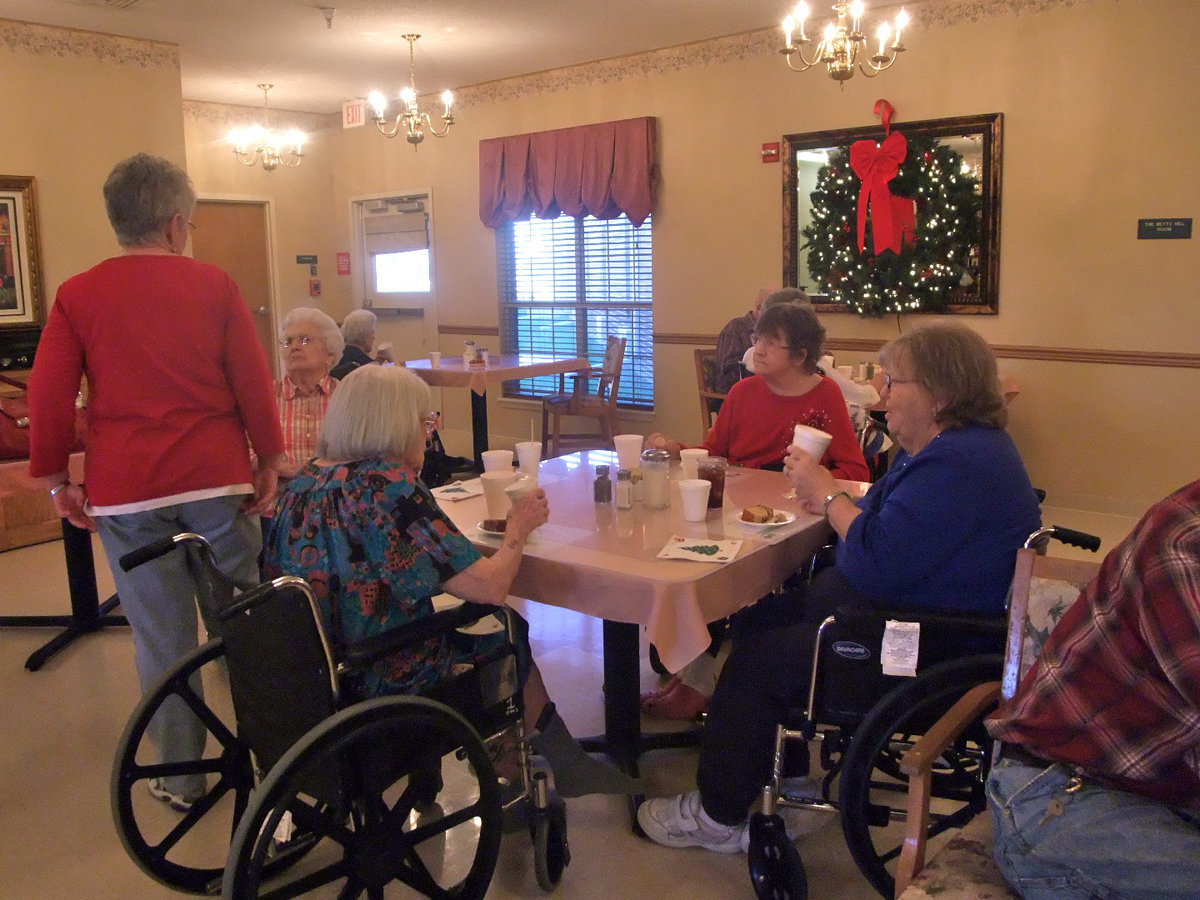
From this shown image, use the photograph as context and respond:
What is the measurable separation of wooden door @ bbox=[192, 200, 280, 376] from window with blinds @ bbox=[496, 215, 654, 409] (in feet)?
7.34

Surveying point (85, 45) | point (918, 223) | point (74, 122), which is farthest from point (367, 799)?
point (85, 45)

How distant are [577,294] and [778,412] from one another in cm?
461

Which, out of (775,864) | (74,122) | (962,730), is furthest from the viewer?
(74,122)

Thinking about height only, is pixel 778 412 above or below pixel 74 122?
below

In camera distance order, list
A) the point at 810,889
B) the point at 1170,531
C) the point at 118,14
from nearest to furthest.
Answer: the point at 1170,531 → the point at 810,889 → the point at 118,14

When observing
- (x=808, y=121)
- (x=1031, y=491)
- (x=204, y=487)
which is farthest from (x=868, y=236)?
(x=204, y=487)

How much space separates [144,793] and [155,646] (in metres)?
0.52

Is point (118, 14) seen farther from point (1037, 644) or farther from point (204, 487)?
point (1037, 644)

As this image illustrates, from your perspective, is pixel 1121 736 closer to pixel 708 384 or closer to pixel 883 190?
pixel 708 384

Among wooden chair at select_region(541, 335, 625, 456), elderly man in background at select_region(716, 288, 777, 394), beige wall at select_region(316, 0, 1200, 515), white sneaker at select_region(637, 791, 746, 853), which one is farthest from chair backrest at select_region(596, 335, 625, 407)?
white sneaker at select_region(637, 791, 746, 853)

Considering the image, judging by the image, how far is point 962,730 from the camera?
1.58m

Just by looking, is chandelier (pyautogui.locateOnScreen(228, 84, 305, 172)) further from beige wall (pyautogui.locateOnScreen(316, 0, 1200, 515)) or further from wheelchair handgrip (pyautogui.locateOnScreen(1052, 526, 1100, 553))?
wheelchair handgrip (pyautogui.locateOnScreen(1052, 526, 1100, 553))

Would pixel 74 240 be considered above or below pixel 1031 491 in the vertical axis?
above

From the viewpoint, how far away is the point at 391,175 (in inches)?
330
